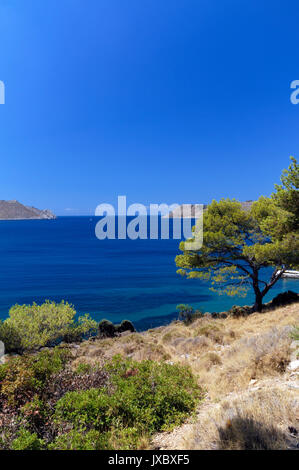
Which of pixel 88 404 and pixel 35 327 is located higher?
pixel 88 404

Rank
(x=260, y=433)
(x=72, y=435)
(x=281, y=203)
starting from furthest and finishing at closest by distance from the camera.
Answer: (x=281, y=203) < (x=72, y=435) < (x=260, y=433)

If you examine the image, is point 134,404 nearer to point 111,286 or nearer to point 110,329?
point 110,329

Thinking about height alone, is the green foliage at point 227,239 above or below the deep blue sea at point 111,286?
above

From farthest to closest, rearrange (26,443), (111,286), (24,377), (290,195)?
1. (111,286)
2. (290,195)
3. (24,377)
4. (26,443)

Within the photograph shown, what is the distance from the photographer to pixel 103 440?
4.51m

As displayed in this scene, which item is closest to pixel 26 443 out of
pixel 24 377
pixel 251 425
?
pixel 24 377

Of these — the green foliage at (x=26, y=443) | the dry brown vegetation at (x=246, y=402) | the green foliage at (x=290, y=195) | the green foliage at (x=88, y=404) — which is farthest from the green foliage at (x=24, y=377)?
the green foliage at (x=290, y=195)

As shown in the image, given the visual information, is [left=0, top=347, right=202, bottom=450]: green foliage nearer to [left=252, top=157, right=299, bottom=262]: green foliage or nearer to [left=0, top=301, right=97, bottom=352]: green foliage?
[left=252, top=157, right=299, bottom=262]: green foliage

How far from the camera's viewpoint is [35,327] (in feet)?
70.8

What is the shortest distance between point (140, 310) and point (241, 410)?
3475cm

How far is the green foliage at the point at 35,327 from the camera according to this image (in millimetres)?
20188

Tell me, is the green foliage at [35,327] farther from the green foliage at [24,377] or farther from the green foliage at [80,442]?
the green foliage at [80,442]

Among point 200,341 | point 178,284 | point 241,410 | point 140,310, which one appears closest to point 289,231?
point 200,341

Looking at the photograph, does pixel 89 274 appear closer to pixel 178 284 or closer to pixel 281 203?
pixel 178 284
